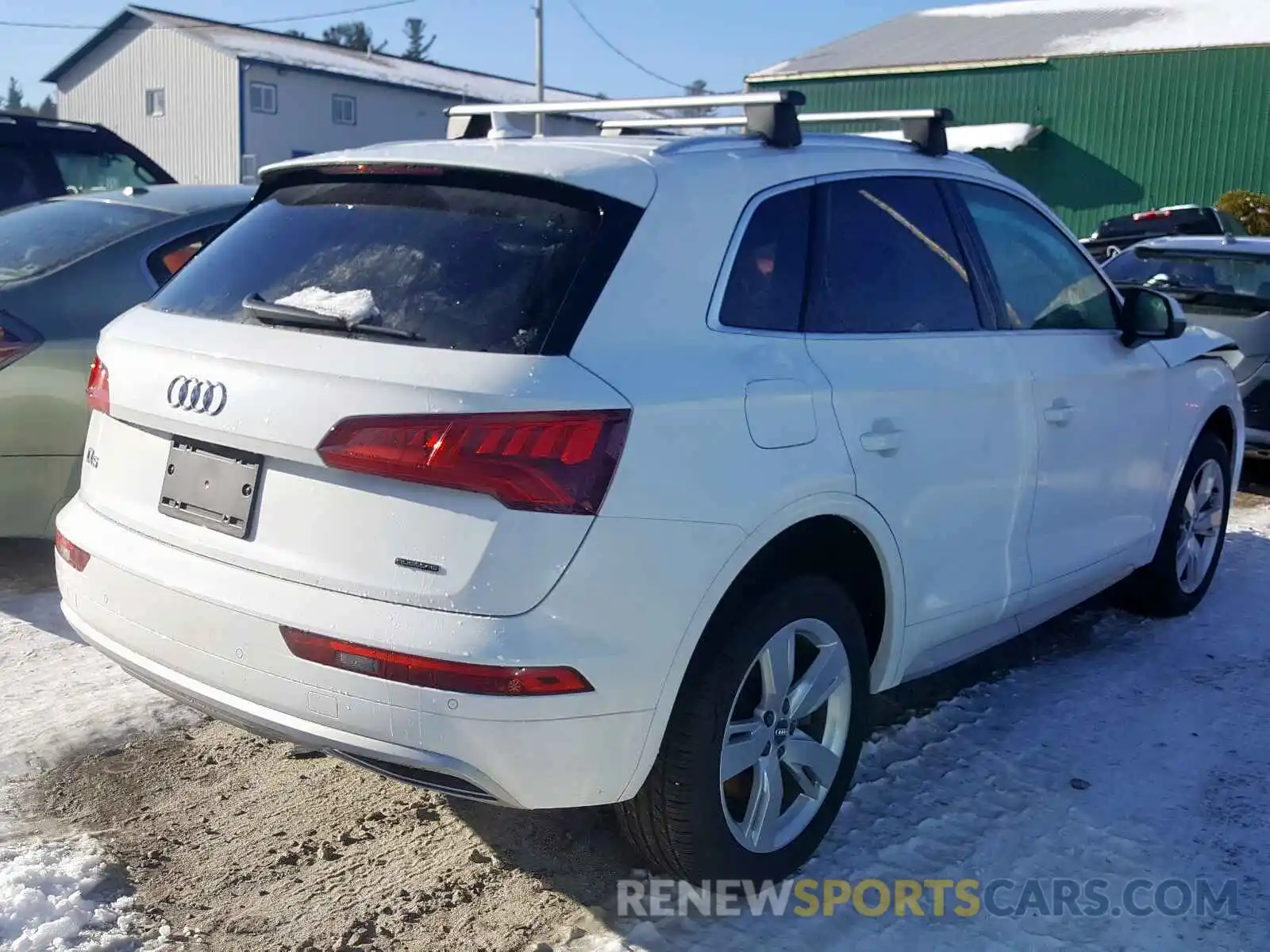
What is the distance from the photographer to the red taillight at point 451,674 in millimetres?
2516

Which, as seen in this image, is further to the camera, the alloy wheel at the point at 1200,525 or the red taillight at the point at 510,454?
the alloy wheel at the point at 1200,525

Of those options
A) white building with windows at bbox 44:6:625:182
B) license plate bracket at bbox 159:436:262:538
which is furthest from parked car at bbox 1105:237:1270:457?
white building with windows at bbox 44:6:625:182

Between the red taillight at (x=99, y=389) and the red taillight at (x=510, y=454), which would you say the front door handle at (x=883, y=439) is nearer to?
the red taillight at (x=510, y=454)

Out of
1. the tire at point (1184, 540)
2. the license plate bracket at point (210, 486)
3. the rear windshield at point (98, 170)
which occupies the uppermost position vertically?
the rear windshield at point (98, 170)

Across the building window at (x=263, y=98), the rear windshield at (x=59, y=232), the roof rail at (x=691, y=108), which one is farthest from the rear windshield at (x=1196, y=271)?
the building window at (x=263, y=98)

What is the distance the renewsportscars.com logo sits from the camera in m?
3.13

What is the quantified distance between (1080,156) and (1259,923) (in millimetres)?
28478

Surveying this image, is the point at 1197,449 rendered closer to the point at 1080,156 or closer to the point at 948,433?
the point at 948,433

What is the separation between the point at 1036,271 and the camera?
4.30 m

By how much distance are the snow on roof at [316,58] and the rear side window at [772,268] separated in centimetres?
3488

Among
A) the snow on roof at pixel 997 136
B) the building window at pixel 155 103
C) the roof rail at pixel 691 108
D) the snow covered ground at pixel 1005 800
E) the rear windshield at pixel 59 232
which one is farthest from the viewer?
the building window at pixel 155 103

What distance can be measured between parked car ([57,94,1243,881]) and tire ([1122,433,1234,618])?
1.71 metres

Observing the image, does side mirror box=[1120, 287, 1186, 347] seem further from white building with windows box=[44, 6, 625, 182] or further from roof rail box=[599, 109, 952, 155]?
white building with windows box=[44, 6, 625, 182]

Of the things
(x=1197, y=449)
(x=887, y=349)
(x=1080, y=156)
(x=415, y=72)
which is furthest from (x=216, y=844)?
(x=415, y=72)
